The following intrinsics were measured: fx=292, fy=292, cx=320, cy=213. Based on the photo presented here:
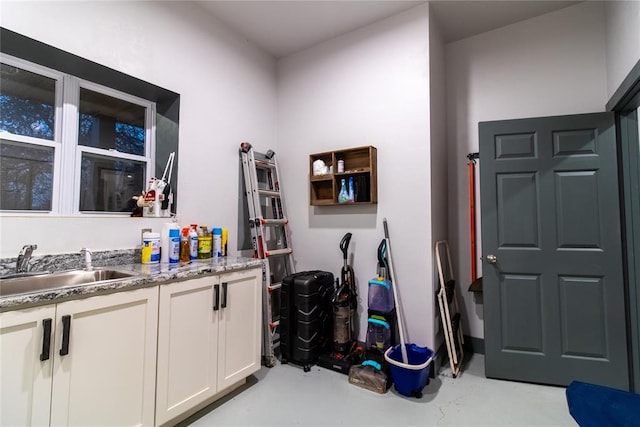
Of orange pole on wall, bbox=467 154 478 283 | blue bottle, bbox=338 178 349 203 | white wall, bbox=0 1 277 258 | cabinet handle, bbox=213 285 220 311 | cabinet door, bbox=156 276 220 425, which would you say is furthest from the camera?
orange pole on wall, bbox=467 154 478 283

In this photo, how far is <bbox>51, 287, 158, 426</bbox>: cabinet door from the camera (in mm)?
1239

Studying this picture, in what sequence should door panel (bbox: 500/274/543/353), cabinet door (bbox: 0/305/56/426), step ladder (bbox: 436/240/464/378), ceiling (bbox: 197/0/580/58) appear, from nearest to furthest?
cabinet door (bbox: 0/305/56/426), door panel (bbox: 500/274/543/353), step ladder (bbox: 436/240/464/378), ceiling (bbox: 197/0/580/58)

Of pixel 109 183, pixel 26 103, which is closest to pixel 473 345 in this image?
pixel 109 183

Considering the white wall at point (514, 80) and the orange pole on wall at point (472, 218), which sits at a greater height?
the white wall at point (514, 80)

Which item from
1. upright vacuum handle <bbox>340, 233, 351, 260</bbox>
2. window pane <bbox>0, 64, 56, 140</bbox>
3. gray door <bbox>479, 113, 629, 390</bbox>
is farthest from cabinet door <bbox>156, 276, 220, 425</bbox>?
gray door <bbox>479, 113, 629, 390</bbox>

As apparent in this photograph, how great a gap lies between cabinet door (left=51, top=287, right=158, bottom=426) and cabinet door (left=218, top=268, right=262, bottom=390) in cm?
44

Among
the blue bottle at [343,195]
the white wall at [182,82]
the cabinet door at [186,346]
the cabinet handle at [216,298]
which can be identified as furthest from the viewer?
the blue bottle at [343,195]

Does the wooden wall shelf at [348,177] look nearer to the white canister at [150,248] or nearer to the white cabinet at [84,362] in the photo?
the white canister at [150,248]

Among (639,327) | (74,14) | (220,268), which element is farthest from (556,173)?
(74,14)

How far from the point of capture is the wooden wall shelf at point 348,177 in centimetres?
261

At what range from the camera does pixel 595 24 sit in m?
2.44

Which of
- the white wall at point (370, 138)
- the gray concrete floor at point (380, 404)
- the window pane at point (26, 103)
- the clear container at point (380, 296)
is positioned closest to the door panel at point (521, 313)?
the gray concrete floor at point (380, 404)

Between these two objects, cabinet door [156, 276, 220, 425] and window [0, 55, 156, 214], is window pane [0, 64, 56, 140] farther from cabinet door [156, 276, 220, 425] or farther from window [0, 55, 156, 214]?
cabinet door [156, 276, 220, 425]

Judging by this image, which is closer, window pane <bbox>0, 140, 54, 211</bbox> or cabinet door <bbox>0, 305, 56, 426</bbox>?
cabinet door <bbox>0, 305, 56, 426</bbox>
